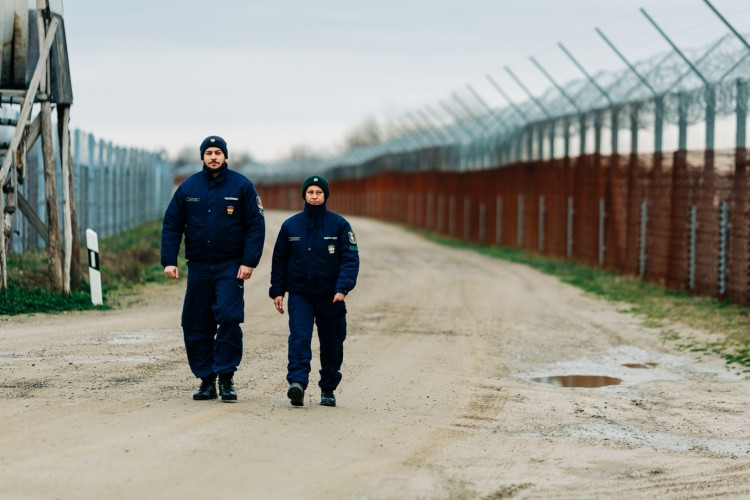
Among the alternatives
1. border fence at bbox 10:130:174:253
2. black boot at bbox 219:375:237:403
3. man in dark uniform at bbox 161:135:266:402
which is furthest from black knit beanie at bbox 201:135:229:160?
border fence at bbox 10:130:174:253

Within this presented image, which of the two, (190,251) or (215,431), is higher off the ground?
(190,251)

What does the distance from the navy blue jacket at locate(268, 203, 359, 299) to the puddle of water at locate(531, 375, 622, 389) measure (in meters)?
3.43

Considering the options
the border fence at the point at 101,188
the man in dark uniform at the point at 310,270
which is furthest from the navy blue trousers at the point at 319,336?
the border fence at the point at 101,188

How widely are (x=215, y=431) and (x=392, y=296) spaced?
11.9 metres

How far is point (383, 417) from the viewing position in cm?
875

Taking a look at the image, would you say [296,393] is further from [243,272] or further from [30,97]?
[30,97]

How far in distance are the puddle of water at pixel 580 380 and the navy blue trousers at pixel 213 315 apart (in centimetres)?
370

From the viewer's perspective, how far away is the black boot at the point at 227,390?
29.2 feet

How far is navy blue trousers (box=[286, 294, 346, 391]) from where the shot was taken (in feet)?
29.0

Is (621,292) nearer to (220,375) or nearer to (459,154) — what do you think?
(220,375)

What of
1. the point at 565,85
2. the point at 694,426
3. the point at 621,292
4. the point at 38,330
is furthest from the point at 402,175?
the point at 694,426

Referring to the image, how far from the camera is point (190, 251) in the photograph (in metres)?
9.02

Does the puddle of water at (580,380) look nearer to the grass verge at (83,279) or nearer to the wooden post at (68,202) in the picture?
the grass verge at (83,279)

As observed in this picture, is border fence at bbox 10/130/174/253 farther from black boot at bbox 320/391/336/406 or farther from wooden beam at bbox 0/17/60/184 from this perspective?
black boot at bbox 320/391/336/406
